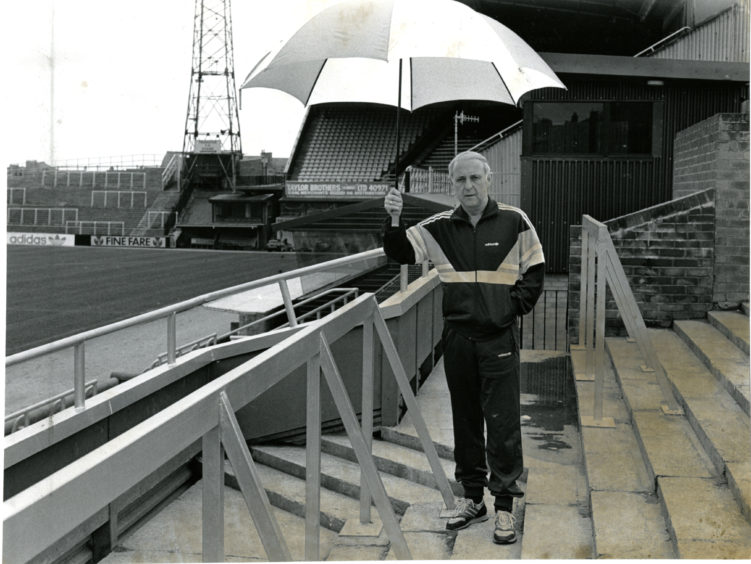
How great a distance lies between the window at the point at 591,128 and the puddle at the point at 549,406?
749 cm

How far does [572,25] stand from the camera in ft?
85.0

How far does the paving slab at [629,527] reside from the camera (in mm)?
3566

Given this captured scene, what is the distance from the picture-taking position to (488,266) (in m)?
3.89

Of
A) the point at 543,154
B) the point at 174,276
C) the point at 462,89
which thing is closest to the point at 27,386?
the point at 462,89

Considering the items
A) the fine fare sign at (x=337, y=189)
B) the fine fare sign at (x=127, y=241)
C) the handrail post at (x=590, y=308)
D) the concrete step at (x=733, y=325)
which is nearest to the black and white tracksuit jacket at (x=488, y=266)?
the concrete step at (x=733, y=325)

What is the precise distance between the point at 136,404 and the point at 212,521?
18.9 feet

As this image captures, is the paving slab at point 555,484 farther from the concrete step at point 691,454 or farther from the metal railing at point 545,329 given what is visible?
the metal railing at point 545,329

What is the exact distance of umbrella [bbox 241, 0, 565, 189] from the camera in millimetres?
4266

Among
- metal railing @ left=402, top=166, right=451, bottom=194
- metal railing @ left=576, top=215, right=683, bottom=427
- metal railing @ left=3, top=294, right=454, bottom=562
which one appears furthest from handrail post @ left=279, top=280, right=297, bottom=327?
metal railing @ left=402, top=166, right=451, bottom=194

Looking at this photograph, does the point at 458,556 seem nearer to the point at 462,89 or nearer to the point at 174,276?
the point at 462,89

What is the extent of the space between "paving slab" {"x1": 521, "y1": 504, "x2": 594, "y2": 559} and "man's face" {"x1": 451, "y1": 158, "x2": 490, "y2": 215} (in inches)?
62.9

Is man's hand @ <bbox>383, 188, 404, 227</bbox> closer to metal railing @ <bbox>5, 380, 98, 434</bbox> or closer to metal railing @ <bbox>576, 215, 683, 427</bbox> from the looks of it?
metal railing @ <bbox>576, 215, 683, 427</bbox>

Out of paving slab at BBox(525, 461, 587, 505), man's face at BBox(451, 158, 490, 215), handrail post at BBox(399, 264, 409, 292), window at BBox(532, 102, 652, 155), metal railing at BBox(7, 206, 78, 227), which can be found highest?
window at BBox(532, 102, 652, 155)

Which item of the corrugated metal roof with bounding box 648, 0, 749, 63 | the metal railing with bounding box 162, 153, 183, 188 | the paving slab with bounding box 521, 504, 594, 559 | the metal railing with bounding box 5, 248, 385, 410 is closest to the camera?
the paving slab with bounding box 521, 504, 594, 559
